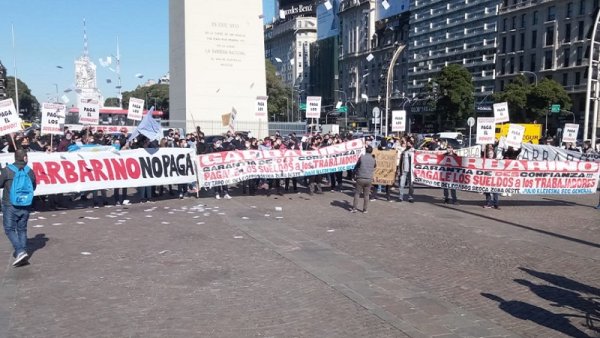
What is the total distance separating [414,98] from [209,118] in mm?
63550

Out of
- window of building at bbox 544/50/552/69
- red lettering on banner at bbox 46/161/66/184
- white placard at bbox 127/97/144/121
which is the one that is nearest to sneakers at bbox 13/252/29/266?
red lettering on banner at bbox 46/161/66/184

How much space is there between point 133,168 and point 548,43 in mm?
70028

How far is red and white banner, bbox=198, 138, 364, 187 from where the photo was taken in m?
15.1

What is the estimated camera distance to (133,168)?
13898 millimetres

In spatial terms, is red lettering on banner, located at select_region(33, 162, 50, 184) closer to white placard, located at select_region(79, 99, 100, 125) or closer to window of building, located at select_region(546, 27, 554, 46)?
white placard, located at select_region(79, 99, 100, 125)

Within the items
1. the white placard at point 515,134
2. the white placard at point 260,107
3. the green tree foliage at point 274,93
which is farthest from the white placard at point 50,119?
the green tree foliage at point 274,93

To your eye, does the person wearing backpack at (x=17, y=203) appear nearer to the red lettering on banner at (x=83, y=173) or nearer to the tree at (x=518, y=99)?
the red lettering on banner at (x=83, y=173)

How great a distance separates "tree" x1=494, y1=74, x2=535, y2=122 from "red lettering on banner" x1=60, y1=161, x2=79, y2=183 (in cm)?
5708

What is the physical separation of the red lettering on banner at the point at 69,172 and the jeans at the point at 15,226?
201 inches

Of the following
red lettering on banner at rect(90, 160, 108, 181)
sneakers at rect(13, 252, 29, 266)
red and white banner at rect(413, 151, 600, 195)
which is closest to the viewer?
sneakers at rect(13, 252, 29, 266)

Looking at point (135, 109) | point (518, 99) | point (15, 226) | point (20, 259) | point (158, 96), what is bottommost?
point (20, 259)

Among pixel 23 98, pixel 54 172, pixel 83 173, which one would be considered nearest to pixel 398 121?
pixel 83 173

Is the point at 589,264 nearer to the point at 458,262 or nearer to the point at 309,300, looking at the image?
the point at 458,262

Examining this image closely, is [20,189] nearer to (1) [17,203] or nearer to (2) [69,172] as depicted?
(1) [17,203]
